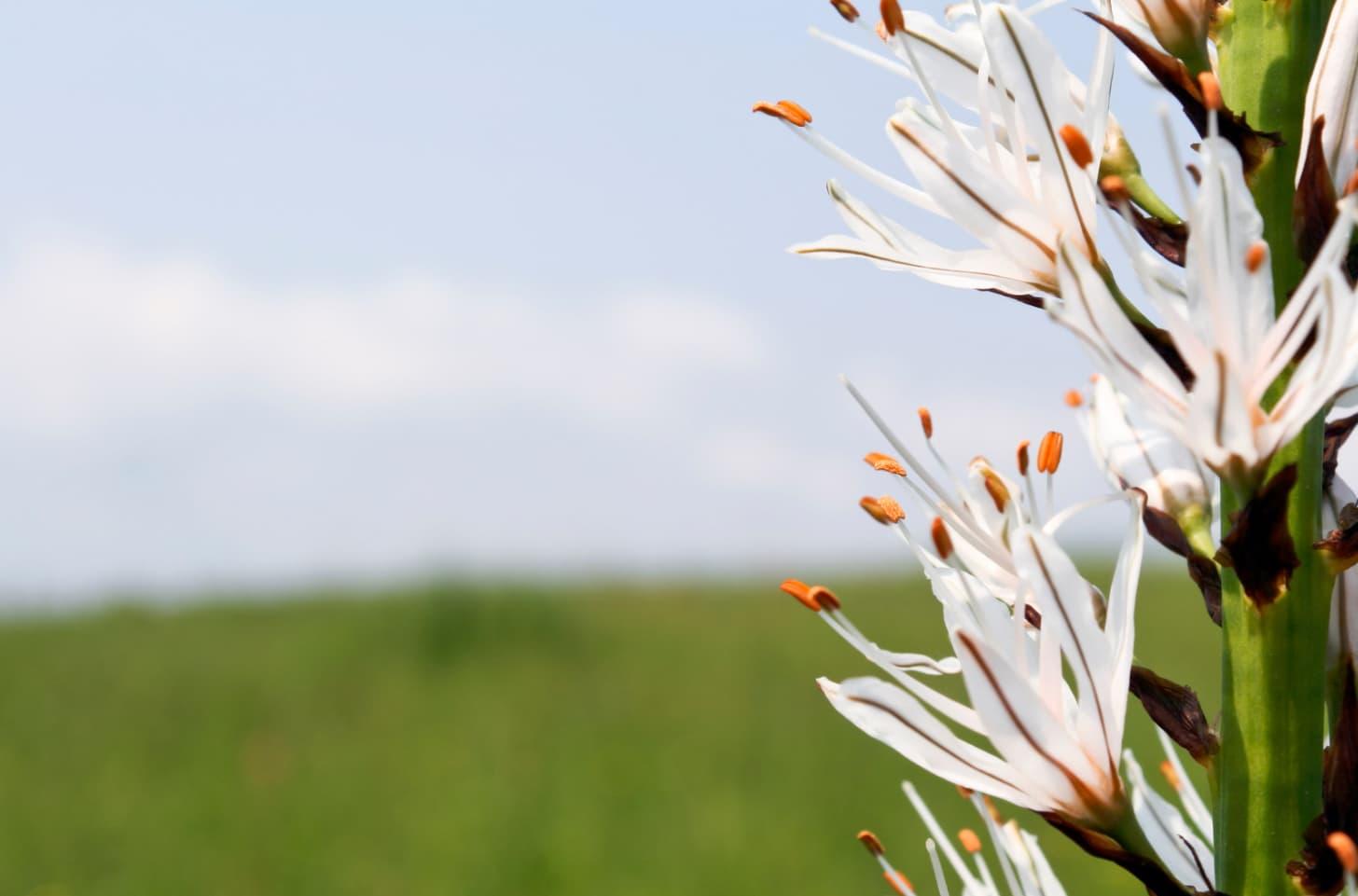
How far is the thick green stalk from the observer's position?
4.30 ft

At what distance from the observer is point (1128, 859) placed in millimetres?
1292

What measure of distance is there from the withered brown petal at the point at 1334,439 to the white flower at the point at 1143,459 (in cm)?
14

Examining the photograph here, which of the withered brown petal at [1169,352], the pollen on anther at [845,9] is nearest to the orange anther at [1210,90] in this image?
the withered brown petal at [1169,352]

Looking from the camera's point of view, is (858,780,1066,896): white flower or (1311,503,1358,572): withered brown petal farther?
(858,780,1066,896): white flower

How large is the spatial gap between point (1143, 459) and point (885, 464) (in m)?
0.37

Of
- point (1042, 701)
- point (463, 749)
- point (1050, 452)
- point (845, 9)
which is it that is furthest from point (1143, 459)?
point (463, 749)

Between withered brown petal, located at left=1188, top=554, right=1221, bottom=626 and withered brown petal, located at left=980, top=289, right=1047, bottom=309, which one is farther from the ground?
withered brown petal, located at left=980, top=289, right=1047, bottom=309

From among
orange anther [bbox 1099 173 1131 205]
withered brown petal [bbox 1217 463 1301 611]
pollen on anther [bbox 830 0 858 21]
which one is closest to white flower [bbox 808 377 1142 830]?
withered brown petal [bbox 1217 463 1301 611]

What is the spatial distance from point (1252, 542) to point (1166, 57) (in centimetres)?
51

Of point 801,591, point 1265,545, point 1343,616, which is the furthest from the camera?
point 801,591

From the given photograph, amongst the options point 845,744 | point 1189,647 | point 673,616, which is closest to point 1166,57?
point 845,744

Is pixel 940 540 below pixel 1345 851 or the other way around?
the other way around

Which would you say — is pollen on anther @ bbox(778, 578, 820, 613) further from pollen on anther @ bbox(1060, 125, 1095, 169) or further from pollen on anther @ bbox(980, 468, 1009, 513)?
pollen on anther @ bbox(1060, 125, 1095, 169)

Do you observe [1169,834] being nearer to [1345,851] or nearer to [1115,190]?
[1345,851]
